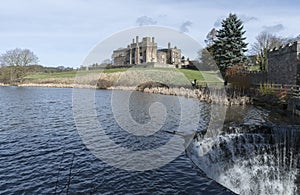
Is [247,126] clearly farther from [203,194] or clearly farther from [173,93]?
[173,93]

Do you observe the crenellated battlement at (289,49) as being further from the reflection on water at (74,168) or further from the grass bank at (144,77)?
the grass bank at (144,77)

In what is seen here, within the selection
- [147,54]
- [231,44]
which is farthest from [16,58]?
[231,44]

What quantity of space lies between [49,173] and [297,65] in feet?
68.8

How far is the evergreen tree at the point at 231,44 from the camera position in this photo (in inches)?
1598

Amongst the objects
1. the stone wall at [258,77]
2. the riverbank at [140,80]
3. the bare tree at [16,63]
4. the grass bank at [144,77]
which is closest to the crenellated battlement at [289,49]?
the stone wall at [258,77]

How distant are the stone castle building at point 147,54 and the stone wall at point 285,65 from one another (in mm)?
40712

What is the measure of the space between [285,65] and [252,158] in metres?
→ 16.8

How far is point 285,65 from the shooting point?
2442cm

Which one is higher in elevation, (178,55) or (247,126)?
(178,55)

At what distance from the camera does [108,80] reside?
53.4 m

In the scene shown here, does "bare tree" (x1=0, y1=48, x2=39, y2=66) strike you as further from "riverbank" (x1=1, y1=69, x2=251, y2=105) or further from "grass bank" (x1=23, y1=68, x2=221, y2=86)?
"grass bank" (x1=23, y1=68, x2=221, y2=86)

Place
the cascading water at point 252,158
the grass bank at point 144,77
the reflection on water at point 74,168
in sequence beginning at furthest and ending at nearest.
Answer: the grass bank at point 144,77 < the cascading water at point 252,158 < the reflection on water at point 74,168

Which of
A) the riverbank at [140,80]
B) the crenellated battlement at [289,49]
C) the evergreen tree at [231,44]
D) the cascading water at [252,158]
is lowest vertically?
the cascading water at [252,158]

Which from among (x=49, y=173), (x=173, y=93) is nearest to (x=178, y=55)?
(x=173, y=93)
